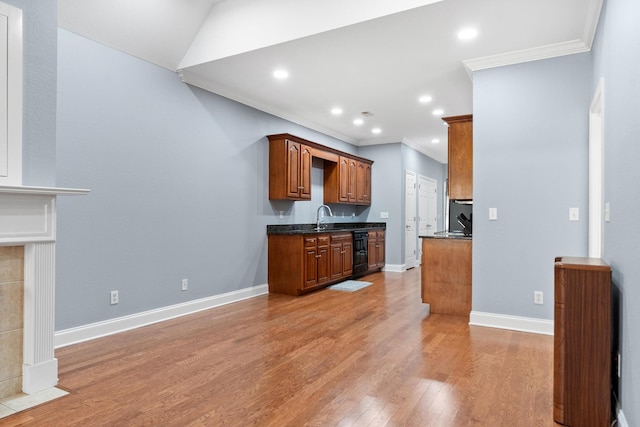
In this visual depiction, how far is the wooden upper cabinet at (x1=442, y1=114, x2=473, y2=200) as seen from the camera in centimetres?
451

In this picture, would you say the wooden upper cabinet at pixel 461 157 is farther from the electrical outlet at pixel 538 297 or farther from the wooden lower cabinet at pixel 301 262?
the wooden lower cabinet at pixel 301 262

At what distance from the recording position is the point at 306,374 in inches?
108

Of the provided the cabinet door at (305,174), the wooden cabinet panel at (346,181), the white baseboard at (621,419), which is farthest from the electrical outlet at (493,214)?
the wooden cabinet panel at (346,181)

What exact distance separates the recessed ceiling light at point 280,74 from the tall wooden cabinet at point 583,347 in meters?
3.40

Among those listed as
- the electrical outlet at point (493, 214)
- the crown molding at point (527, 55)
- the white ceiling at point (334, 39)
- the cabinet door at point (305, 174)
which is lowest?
the electrical outlet at point (493, 214)

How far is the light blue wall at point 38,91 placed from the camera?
2.46 meters

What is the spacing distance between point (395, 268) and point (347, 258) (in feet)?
5.79

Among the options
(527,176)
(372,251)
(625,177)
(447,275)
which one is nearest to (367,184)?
(372,251)

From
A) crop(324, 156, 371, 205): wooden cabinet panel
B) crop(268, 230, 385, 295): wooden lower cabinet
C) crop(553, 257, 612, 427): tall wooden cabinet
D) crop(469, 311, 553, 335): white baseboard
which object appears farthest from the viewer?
crop(324, 156, 371, 205): wooden cabinet panel

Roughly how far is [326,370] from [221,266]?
2.53m

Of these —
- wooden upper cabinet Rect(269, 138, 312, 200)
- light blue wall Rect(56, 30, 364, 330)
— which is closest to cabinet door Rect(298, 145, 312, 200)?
wooden upper cabinet Rect(269, 138, 312, 200)

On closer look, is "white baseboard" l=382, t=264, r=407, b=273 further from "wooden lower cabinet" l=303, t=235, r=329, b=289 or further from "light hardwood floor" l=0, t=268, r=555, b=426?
"light hardwood floor" l=0, t=268, r=555, b=426

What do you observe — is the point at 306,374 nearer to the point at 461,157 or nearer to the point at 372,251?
the point at 461,157

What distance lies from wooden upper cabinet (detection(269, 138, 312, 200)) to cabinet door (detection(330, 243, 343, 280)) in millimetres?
1011
